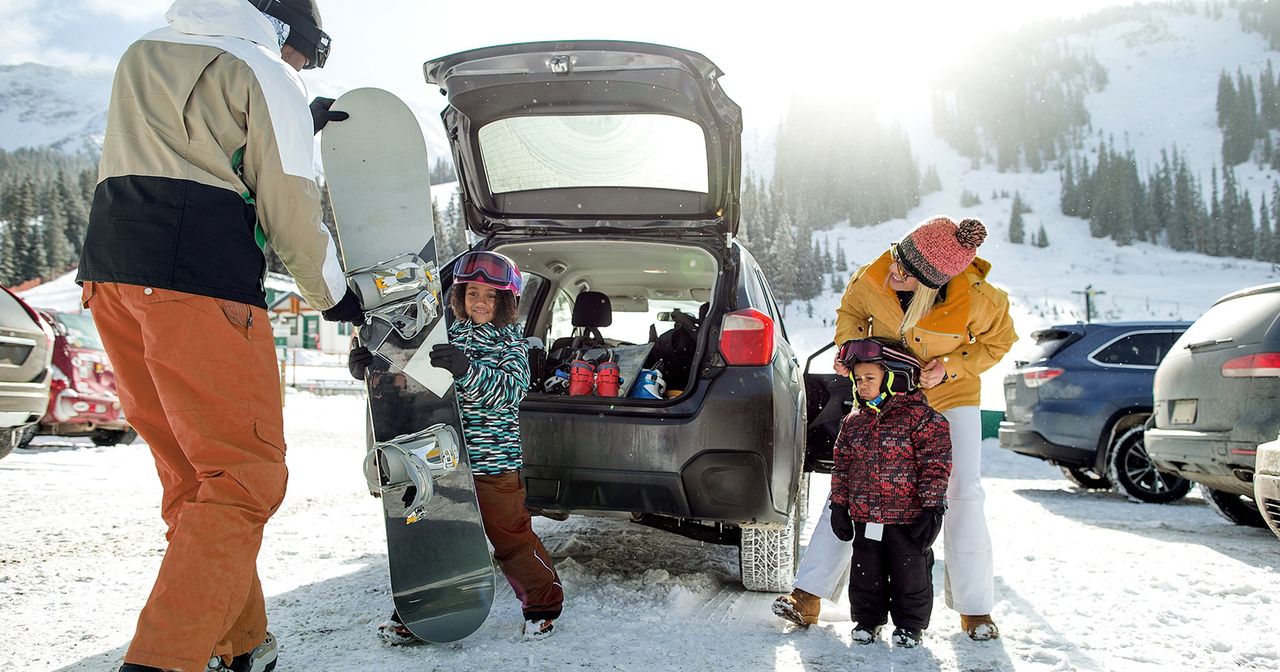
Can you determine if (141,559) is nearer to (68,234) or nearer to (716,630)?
(716,630)

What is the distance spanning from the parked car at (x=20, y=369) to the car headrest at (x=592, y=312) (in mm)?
3810

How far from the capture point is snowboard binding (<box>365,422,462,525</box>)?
8.05ft

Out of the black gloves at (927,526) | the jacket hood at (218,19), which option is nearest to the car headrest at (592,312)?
the black gloves at (927,526)

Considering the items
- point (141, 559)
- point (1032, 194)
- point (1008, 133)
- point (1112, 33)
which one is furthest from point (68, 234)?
point (1112, 33)

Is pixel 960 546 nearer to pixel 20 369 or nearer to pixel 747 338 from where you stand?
pixel 747 338

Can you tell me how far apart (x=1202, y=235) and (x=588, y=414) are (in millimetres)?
127184

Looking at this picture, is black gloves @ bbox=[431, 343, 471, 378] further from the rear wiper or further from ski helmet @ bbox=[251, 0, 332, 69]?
the rear wiper

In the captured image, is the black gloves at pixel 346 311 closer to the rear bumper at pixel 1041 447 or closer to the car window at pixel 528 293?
the car window at pixel 528 293

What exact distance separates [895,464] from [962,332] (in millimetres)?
598

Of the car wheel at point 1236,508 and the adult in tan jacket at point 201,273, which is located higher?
the adult in tan jacket at point 201,273

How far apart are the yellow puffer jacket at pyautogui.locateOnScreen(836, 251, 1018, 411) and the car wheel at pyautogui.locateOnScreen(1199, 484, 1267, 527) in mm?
3549

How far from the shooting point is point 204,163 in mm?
1865

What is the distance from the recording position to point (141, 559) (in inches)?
146

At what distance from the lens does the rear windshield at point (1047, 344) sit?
23.9 feet
